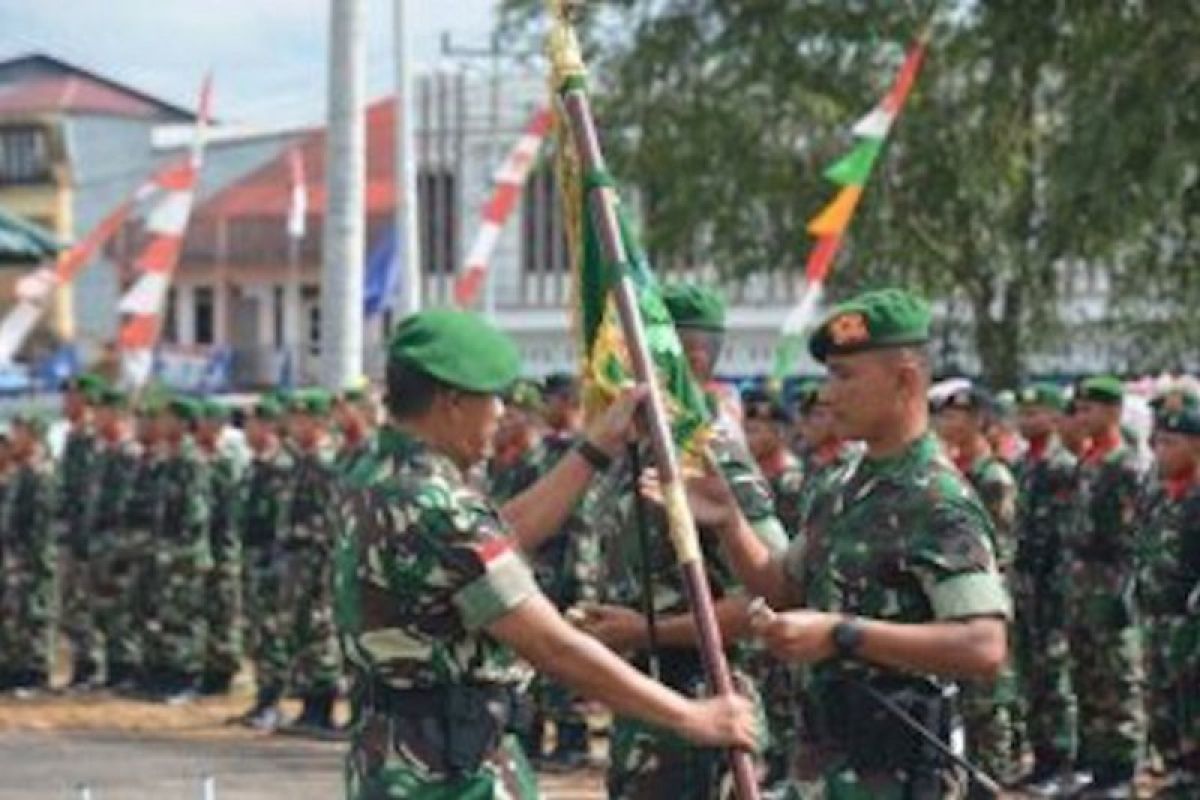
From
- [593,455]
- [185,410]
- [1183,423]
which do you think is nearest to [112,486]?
[185,410]

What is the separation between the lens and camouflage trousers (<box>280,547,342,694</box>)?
15055mm

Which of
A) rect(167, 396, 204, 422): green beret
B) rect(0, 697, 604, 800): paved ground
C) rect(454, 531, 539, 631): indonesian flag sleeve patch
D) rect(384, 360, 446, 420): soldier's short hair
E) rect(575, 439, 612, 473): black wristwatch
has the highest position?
rect(384, 360, 446, 420): soldier's short hair

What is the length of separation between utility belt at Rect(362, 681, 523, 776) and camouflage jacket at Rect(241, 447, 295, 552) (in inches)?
384

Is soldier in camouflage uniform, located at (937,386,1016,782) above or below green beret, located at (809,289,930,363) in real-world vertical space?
below

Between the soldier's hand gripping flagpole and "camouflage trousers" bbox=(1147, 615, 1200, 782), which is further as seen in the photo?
"camouflage trousers" bbox=(1147, 615, 1200, 782)

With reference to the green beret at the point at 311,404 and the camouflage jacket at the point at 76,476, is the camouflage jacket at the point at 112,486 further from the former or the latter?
the green beret at the point at 311,404

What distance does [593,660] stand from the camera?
540cm

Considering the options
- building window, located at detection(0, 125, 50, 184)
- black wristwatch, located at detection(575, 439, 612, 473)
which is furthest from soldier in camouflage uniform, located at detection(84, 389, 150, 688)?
building window, located at detection(0, 125, 50, 184)

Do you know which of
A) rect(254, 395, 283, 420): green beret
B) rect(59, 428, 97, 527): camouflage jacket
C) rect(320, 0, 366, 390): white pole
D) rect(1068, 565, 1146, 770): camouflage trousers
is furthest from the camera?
rect(320, 0, 366, 390): white pole

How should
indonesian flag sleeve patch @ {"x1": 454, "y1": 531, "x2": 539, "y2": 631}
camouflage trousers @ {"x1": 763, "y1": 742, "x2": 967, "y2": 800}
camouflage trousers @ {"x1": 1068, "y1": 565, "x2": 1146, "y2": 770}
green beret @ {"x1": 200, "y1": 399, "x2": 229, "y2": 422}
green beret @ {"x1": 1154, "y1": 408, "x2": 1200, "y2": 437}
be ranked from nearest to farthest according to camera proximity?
indonesian flag sleeve patch @ {"x1": 454, "y1": 531, "x2": 539, "y2": 631} < camouflage trousers @ {"x1": 763, "y1": 742, "x2": 967, "y2": 800} < green beret @ {"x1": 1154, "y1": 408, "x2": 1200, "y2": 437} < camouflage trousers @ {"x1": 1068, "y1": 565, "x2": 1146, "y2": 770} < green beret @ {"x1": 200, "y1": 399, "x2": 229, "y2": 422}

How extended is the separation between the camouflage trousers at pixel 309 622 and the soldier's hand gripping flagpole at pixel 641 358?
9030 mm

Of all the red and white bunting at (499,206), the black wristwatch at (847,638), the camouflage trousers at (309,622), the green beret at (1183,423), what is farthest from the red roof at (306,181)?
the black wristwatch at (847,638)

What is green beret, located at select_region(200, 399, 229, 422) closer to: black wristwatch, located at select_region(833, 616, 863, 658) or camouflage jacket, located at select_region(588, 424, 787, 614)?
camouflage jacket, located at select_region(588, 424, 787, 614)

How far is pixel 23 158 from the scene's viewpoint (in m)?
64.4
